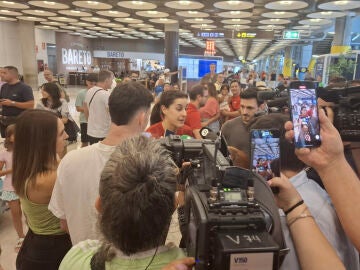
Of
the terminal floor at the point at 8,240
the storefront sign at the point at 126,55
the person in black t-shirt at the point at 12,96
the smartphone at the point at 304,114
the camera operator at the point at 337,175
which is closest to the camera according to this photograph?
the camera operator at the point at 337,175

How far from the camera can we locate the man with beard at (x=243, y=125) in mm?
2900

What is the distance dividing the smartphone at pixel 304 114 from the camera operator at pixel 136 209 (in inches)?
18.2

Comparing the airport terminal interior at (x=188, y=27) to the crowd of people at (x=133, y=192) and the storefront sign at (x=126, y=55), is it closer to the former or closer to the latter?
the crowd of people at (x=133, y=192)

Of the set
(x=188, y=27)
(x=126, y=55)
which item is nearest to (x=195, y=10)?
(x=188, y=27)

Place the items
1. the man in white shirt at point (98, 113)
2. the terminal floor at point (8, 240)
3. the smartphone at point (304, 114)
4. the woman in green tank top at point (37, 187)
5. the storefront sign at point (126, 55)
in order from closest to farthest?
1. the smartphone at point (304, 114)
2. the woman in green tank top at point (37, 187)
3. the terminal floor at point (8, 240)
4. the man in white shirt at point (98, 113)
5. the storefront sign at point (126, 55)

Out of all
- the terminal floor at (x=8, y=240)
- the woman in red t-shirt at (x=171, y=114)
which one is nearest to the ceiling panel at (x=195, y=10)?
the woman in red t-shirt at (x=171, y=114)

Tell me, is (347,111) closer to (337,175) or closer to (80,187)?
(337,175)

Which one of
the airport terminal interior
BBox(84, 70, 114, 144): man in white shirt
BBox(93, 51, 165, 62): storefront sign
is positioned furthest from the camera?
BBox(93, 51, 165, 62): storefront sign

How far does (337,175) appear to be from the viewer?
97 centimetres

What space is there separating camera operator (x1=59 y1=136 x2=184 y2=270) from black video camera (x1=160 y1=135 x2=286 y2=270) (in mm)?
82

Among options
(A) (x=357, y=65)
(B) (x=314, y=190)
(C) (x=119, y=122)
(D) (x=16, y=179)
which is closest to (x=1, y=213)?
(D) (x=16, y=179)

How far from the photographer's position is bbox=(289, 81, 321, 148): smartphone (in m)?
1.02

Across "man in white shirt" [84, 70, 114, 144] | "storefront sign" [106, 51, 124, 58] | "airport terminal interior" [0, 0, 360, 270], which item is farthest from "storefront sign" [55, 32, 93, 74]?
"man in white shirt" [84, 70, 114, 144]

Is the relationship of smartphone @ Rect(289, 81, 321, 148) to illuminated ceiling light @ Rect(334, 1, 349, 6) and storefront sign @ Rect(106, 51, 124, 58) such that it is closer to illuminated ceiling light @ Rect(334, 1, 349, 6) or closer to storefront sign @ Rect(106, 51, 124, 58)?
illuminated ceiling light @ Rect(334, 1, 349, 6)
